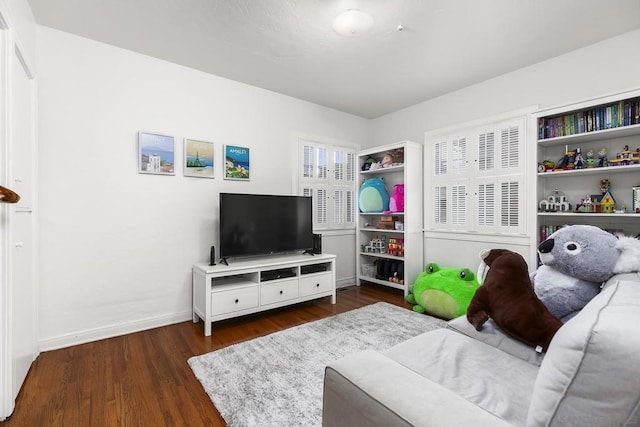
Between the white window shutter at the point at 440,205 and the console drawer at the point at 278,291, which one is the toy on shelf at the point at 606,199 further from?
the console drawer at the point at 278,291

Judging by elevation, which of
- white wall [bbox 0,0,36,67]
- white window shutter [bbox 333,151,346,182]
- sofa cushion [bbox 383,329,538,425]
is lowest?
sofa cushion [bbox 383,329,538,425]

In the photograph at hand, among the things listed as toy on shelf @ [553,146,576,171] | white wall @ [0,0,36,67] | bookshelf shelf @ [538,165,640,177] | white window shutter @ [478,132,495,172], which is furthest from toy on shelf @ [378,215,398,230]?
white wall @ [0,0,36,67]

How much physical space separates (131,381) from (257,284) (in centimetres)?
124

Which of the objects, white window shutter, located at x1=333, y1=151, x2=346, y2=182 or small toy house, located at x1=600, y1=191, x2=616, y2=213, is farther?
white window shutter, located at x1=333, y1=151, x2=346, y2=182

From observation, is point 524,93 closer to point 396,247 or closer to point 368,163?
point 368,163

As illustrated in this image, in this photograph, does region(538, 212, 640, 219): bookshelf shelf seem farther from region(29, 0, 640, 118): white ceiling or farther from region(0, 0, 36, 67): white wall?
region(0, 0, 36, 67): white wall

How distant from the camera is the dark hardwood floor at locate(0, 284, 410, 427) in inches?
62.8

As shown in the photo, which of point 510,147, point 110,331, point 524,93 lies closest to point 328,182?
point 510,147

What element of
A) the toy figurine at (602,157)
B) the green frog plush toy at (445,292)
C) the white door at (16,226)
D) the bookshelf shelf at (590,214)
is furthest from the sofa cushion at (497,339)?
the white door at (16,226)

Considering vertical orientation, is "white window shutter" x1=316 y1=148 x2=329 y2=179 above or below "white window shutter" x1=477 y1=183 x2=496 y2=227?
above

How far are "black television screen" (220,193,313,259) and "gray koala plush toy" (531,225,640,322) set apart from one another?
2.38m

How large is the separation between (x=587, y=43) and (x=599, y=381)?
10.7 ft

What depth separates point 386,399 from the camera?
816mm

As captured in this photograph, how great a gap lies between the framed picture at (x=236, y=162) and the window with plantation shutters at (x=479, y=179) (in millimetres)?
2239
